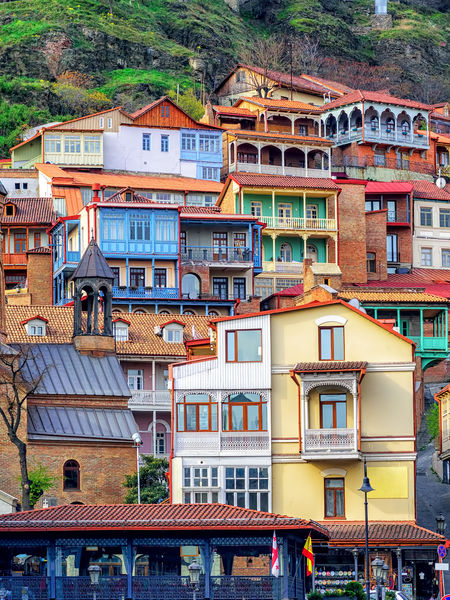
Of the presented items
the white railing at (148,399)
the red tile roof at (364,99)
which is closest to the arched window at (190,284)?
the white railing at (148,399)

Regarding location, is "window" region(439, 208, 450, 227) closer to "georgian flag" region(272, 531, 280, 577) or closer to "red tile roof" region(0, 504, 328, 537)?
"red tile roof" region(0, 504, 328, 537)

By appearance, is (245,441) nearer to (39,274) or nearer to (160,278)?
(160,278)

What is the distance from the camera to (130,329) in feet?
263

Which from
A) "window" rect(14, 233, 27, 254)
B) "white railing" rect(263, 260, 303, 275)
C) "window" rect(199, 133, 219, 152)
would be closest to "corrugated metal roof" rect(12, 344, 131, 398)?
"white railing" rect(263, 260, 303, 275)

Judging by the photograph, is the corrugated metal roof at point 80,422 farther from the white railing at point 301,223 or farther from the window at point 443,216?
the window at point 443,216

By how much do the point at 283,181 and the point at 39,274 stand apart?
17350 millimetres

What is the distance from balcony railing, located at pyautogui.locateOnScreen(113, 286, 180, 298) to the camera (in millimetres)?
89750

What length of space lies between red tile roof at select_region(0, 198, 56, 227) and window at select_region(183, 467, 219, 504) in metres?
41.3

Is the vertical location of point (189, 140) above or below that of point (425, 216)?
above

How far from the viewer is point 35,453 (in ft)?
224

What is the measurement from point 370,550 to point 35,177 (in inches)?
2341

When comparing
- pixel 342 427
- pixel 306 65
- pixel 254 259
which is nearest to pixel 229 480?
pixel 342 427

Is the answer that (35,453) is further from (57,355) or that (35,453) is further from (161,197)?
(161,197)

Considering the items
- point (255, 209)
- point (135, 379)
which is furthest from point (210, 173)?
point (135, 379)
